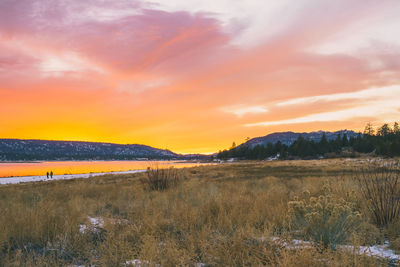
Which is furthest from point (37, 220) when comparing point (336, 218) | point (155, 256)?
point (336, 218)

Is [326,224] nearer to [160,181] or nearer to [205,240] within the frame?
[205,240]

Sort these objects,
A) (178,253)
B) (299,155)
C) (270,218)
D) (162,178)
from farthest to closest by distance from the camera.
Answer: (299,155) → (162,178) → (270,218) → (178,253)

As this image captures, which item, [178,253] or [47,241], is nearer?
[178,253]

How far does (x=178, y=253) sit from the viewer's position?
3771mm

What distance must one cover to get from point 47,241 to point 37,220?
2.22 ft

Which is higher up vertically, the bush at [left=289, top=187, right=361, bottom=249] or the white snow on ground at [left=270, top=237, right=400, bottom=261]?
the bush at [left=289, top=187, right=361, bottom=249]

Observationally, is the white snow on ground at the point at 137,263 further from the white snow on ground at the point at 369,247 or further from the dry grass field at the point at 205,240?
the white snow on ground at the point at 369,247

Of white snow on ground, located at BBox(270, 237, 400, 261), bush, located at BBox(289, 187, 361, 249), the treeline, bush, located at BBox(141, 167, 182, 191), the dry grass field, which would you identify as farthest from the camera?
the treeline

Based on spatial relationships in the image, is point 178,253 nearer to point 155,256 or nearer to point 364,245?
point 155,256

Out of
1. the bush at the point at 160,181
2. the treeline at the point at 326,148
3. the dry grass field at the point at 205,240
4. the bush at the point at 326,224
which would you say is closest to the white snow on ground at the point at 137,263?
the dry grass field at the point at 205,240

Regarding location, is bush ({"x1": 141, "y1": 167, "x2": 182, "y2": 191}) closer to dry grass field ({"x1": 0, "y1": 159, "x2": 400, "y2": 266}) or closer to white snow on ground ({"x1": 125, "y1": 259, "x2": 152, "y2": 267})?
dry grass field ({"x1": 0, "y1": 159, "x2": 400, "y2": 266})

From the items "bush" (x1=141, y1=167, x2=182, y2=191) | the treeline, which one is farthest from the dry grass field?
the treeline

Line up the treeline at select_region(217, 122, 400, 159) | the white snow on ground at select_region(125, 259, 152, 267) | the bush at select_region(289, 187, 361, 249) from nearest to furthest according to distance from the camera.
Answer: the white snow on ground at select_region(125, 259, 152, 267)
the bush at select_region(289, 187, 361, 249)
the treeline at select_region(217, 122, 400, 159)

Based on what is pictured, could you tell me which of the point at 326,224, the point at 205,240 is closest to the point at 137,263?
the point at 205,240
